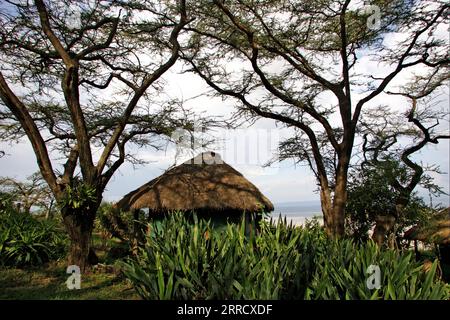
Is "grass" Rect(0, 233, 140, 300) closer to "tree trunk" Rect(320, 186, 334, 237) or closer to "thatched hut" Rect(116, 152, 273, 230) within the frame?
"thatched hut" Rect(116, 152, 273, 230)

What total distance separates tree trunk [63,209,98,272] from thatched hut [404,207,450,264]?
9.16m

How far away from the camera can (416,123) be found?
39.9ft

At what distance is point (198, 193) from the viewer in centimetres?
1046

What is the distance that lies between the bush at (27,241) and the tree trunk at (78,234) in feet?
4.34

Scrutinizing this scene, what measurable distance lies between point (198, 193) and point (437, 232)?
697 cm

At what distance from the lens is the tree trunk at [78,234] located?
760 cm

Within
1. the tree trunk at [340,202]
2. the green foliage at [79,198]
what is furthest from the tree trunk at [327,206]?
the green foliage at [79,198]

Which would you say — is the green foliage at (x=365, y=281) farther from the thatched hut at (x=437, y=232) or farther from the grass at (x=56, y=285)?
the thatched hut at (x=437, y=232)

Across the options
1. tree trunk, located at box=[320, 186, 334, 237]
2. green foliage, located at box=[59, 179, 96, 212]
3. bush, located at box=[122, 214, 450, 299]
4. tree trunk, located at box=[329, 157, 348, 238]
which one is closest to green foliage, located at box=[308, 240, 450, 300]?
bush, located at box=[122, 214, 450, 299]

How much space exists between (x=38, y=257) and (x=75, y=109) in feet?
11.9

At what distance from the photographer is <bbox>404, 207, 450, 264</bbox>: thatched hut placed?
978 centimetres

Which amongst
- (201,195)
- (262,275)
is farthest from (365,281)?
(201,195)

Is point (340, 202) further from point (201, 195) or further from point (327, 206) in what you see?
point (201, 195)
